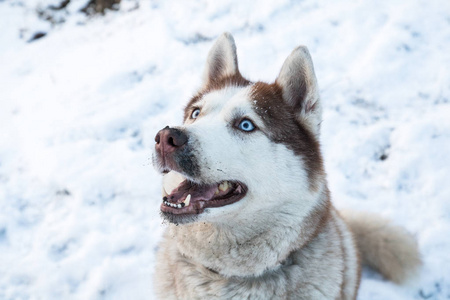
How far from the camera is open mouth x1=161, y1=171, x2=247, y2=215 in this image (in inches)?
84.3

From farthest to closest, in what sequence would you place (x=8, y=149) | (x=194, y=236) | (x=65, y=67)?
(x=65, y=67) → (x=8, y=149) → (x=194, y=236)

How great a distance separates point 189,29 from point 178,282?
14.3 ft

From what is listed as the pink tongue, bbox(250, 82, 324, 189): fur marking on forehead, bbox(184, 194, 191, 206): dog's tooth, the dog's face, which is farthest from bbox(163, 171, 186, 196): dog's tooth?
bbox(250, 82, 324, 189): fur marking on forehead

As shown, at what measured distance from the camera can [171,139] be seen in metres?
2.04

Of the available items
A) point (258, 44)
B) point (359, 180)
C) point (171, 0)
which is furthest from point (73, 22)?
point (359, 180)

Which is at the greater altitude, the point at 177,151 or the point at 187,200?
the point at 177,151

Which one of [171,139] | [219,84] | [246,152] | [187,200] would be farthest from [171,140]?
[219,84]

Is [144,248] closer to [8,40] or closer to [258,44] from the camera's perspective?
[258,44]

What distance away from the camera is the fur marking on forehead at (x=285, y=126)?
2393mm

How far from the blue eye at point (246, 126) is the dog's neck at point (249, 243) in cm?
55

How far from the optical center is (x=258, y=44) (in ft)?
17.9

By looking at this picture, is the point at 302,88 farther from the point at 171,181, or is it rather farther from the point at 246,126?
the point at 171,181

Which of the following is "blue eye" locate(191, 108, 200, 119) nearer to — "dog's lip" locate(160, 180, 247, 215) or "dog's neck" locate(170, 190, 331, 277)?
"dog's lip" locate(160, 180, 247, 215)

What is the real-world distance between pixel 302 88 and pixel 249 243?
1067 millimetres
